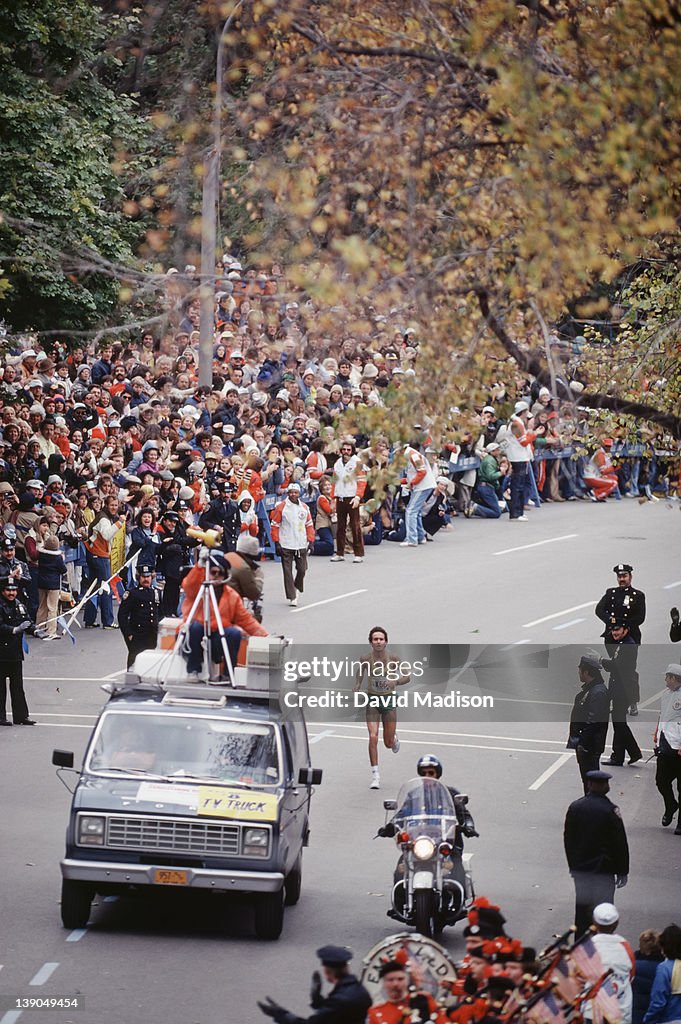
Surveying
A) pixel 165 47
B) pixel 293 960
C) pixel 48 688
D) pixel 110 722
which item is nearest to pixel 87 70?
pixel 165 47

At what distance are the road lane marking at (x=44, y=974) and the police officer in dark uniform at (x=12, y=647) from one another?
25.4 feet

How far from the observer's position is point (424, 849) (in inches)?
593

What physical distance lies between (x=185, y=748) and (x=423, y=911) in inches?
96.3

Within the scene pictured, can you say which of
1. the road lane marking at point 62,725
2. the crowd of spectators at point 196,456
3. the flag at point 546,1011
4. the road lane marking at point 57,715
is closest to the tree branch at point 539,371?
the flag at point 546,1011

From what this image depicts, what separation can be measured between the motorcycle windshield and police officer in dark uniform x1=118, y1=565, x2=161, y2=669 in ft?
27.2

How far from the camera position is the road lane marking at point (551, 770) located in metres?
20.5

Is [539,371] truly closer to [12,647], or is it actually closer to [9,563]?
[12,647]

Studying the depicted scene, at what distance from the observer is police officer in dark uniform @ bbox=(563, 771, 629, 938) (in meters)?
15.1

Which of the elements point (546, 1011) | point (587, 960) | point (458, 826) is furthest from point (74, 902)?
point (546, 1011)

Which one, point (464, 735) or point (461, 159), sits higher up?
point (461, 159)

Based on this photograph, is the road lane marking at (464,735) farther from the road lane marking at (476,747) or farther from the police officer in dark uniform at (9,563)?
the police officer in dark uniform at (9,563)

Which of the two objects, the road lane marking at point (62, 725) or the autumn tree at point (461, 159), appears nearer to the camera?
the autumn tree at point (461, 159)

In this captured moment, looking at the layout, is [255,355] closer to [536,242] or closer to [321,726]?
[321,726]

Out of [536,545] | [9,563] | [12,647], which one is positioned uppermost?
[9,563]
